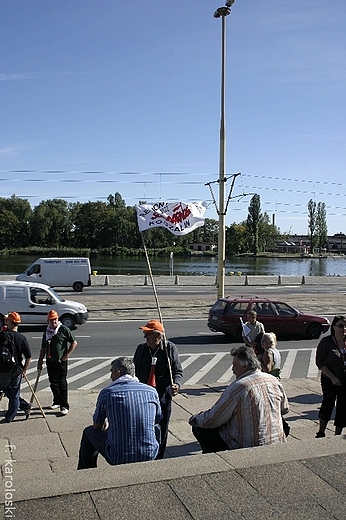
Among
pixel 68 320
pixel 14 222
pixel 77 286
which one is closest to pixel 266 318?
pixel 68 320

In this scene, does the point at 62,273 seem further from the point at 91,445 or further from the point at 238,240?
the point at 238,240

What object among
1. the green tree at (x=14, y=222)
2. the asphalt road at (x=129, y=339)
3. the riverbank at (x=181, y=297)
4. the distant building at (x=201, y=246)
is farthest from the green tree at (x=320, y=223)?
the asphalt road at (x=129, y=339)

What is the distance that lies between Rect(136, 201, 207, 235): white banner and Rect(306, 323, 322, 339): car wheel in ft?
29.1

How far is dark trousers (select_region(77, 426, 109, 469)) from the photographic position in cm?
520

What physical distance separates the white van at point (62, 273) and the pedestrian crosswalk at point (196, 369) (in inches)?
941

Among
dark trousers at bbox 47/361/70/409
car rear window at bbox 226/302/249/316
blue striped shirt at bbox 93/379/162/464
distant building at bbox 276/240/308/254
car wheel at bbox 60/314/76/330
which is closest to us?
blue striped shirt at bbox 93/379/162/464

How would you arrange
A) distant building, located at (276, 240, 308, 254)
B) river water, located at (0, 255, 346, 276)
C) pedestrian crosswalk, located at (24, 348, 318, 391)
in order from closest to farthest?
pedestrian crosswalk, located at (24, 348, 318, 391), river water, located at (0, 255, 346, 276), distant building, located at (276, 240, 308, 254)

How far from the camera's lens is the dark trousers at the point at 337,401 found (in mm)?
7323

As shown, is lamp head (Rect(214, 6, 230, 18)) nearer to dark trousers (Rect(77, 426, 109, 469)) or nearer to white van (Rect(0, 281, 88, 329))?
white van (Rect(0, 281, 88, 329))

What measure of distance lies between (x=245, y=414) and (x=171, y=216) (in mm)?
6588

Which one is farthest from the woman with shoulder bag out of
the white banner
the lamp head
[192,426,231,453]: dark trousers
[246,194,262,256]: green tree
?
[246,194,262,256]: green tree

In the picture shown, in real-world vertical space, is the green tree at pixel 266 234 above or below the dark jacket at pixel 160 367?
above

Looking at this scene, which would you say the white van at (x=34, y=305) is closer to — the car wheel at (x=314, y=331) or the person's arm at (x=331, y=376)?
the car wheel at (x=314, y=331)

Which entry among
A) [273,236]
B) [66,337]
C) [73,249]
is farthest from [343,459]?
[273,236]
